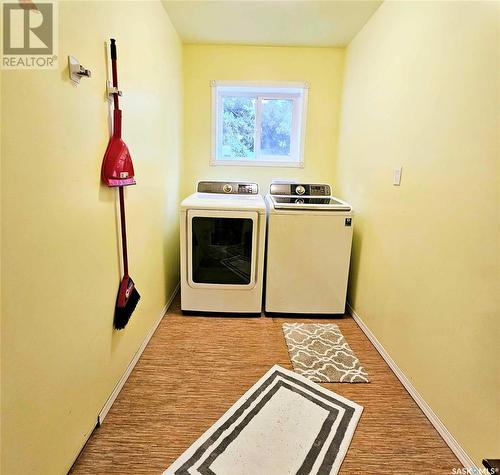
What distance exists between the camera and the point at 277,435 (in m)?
1.35

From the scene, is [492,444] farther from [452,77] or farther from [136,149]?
[136,149]

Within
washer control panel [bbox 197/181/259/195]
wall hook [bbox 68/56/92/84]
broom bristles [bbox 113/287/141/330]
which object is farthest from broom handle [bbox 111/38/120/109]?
washer control panel [bbox 197/181/259/195]

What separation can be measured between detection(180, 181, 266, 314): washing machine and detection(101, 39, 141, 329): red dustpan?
80 cm

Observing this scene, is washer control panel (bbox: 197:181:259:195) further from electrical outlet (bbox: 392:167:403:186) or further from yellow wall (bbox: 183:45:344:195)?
electrical outlet (bbox: 392:167:403:186)

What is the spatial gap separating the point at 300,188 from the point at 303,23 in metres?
1.37

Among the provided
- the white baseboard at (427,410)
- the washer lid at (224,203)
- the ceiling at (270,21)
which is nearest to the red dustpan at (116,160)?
the washer lid at (224,203)

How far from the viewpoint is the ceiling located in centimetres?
216

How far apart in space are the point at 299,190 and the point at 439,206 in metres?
1.46

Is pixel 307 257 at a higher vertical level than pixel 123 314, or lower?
higher

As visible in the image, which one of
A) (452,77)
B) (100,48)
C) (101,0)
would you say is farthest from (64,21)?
(452,77)

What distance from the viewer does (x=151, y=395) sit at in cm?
159

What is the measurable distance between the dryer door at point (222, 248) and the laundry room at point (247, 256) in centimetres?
2

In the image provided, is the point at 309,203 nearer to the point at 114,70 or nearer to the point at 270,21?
the point at 270,21

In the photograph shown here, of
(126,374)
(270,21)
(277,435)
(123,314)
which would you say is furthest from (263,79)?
(277,435)
